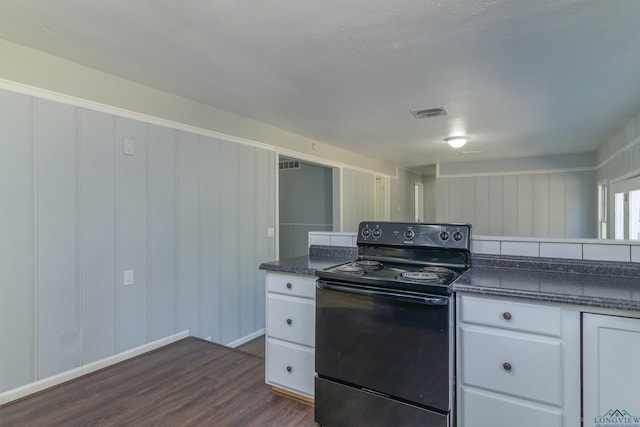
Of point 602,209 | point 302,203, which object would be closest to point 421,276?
point 302,203

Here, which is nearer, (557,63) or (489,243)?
(489,243)

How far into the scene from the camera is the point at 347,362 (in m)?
1.77

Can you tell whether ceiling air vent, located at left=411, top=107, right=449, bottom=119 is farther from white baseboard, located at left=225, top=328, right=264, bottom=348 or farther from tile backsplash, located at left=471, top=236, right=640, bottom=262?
white baseboard, located at left=225, top=328, right=264, bottom=348

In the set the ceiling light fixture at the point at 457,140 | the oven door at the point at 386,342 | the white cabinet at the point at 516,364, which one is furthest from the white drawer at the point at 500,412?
the ceiling light fixture at the point at 457,140

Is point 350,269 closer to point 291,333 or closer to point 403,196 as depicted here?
point 291,333

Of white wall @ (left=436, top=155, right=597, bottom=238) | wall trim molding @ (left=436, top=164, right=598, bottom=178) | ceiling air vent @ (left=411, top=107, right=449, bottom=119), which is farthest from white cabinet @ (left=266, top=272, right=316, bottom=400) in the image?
wall trim molding @ (left=436, top=164, right=598, bottom=178)

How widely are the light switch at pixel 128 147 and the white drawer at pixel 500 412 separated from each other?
2.80 metres

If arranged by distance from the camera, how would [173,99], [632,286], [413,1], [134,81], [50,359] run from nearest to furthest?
[632,286] < [413,1] < [50,359] < [134,81] < [173,99]

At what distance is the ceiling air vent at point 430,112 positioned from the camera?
345 cm

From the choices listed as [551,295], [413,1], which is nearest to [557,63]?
[413,1]

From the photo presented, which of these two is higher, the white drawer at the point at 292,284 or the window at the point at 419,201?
the window at the point at 419,201

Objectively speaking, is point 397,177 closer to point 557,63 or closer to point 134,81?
point 557,63

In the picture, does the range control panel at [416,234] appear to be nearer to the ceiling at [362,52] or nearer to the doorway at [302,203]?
the ceiling at [362,52]

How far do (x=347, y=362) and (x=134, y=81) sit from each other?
8.68 feet
